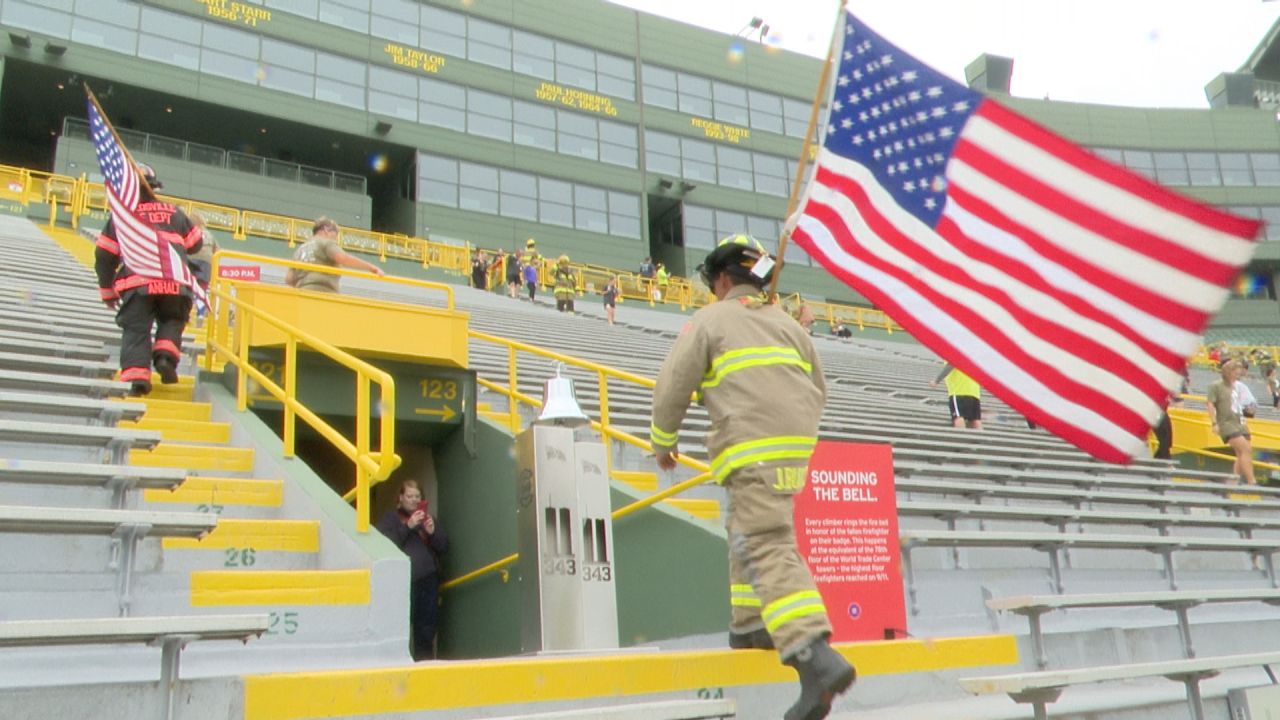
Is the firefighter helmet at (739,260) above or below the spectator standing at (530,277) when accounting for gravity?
below

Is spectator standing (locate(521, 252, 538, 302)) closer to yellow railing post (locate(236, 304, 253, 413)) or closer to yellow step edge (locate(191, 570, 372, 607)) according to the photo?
yellow railing post (locate(236, 304, 253, 413))

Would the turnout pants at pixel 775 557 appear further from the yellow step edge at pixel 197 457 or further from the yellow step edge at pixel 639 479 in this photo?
the yellow step edge at pixel 639 479

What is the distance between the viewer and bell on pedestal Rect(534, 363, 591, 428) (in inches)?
202

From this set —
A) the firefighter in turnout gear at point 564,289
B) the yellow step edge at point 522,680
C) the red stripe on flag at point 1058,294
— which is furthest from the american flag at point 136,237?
the firefighter in turnout gear at point 564,289

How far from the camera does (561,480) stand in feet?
16.4

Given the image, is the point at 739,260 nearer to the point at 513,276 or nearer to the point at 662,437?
the point at 662,437

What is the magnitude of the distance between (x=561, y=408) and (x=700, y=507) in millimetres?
2244

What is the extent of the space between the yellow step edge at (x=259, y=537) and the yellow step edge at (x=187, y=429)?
161 centimetres

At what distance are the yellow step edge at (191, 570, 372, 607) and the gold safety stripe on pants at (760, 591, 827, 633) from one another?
1905mm

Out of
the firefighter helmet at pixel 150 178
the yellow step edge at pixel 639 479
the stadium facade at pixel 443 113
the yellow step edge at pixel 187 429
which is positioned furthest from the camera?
the stadium facade at pixel 443 113

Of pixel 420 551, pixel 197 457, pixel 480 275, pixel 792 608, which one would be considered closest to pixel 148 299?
pixel 197 457

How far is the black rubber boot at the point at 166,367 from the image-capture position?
7.29 m

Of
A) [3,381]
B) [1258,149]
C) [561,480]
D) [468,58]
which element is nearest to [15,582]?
[561,480]

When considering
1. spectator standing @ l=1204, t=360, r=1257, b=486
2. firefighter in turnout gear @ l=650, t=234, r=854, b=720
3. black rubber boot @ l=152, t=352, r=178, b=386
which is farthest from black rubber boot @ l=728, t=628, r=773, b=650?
spectator standing @ l=1204, t=360, r=1257, b=486
